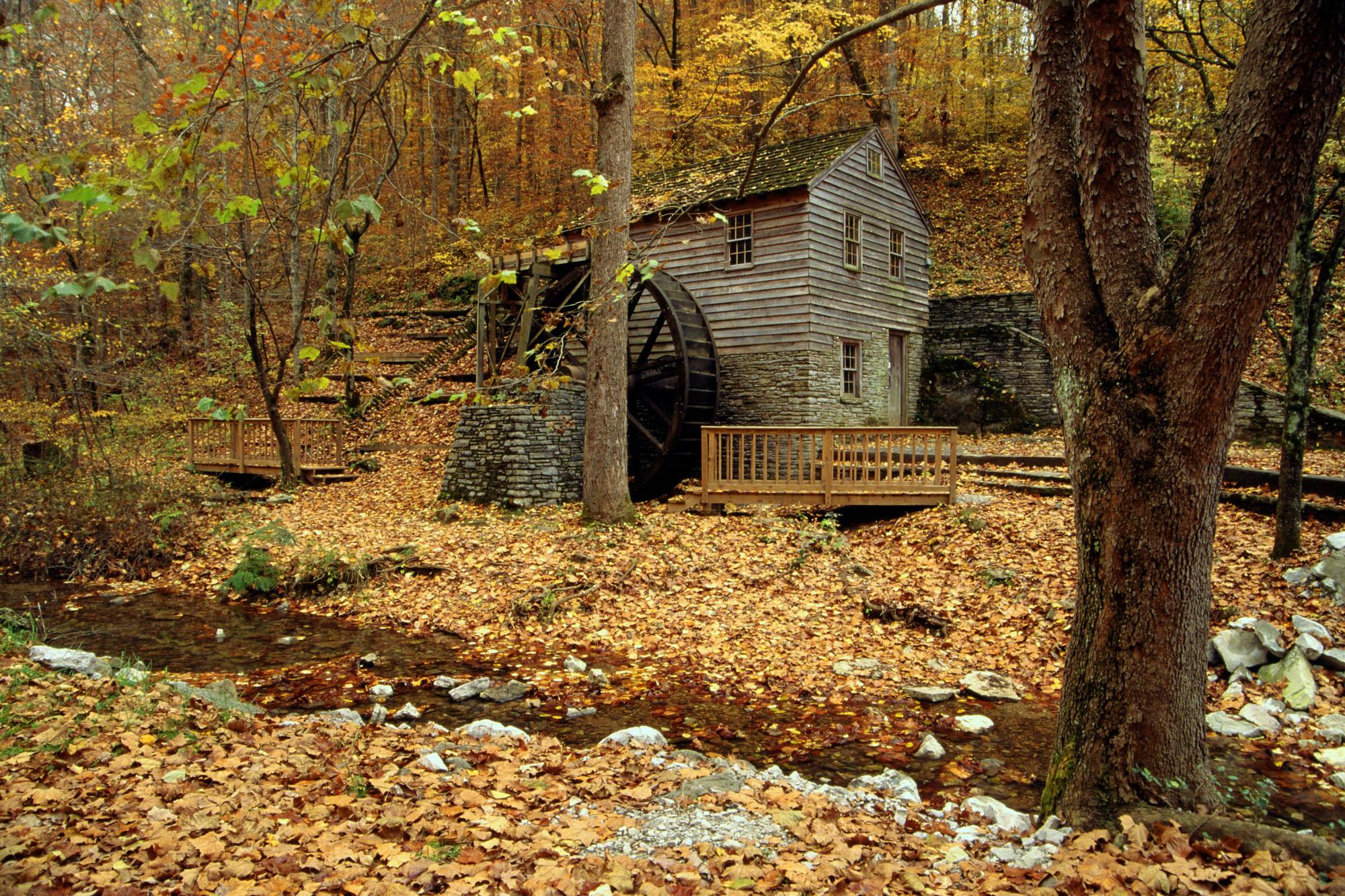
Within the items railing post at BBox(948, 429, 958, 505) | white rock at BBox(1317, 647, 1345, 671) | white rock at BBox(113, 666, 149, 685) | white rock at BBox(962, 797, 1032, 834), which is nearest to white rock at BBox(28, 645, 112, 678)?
white rock at BBox(113, 666, 149, 685)

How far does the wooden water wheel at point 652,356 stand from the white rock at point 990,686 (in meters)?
8.80

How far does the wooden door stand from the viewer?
59.5ft

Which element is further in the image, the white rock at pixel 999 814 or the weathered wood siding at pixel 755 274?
the weathered wood siding at pixel 755 274

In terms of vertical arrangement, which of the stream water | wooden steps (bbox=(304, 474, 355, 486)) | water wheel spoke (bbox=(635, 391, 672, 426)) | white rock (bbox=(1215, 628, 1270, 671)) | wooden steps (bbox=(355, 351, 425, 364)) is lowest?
the stream water

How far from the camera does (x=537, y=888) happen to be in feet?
8.69

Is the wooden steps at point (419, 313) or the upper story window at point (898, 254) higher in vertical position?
the upper story window at point (898, 254)

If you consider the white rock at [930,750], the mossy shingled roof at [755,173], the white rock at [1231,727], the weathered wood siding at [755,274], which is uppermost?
the mossy shingled roof at [755,173]

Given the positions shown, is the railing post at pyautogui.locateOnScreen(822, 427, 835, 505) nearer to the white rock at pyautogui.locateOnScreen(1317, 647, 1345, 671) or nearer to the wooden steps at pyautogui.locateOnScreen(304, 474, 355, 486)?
the white rock at pyautogui.locateOnScreen(1317, 647, 1345, 671)

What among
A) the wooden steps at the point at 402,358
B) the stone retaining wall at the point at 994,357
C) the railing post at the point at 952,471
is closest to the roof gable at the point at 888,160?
the stone retaining wall at the point at 994,357

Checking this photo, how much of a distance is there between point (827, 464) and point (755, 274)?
5.88m

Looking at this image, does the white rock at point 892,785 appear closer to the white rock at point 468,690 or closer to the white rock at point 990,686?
the white rock at point 990,686

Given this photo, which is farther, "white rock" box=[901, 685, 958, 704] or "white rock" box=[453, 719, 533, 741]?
"white rock" box=[901, 685, 958, 704]

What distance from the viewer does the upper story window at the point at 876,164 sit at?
55.0 feet

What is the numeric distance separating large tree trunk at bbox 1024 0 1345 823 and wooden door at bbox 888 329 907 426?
1481 centimetres
